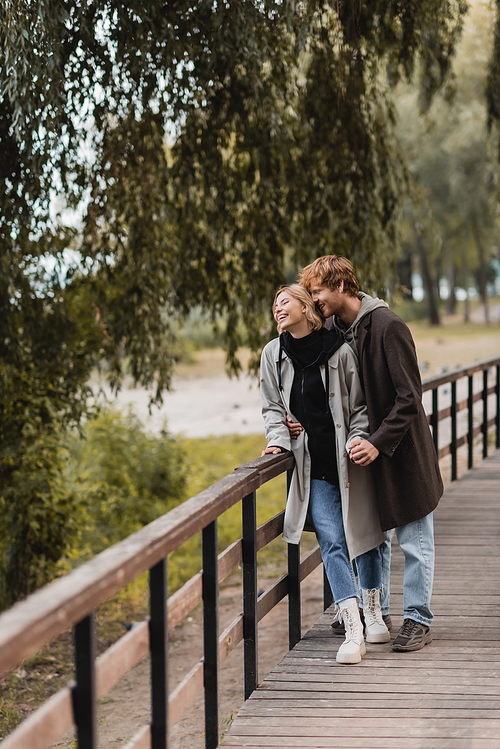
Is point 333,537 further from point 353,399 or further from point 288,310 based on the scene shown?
point 288,310

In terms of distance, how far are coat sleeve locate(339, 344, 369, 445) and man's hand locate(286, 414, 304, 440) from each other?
23 centimetres

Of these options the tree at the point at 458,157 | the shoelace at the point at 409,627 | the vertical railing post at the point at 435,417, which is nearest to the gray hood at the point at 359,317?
the shoelace at the point at 409,627

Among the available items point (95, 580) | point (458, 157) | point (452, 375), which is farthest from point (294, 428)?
point (458, 157)

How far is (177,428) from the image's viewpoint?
18.7 metres

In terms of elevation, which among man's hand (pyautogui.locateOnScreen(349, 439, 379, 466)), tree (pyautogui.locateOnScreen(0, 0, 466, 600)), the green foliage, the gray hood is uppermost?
tree (pyautogui.locateOnScreen(0, 0, 466, 600))

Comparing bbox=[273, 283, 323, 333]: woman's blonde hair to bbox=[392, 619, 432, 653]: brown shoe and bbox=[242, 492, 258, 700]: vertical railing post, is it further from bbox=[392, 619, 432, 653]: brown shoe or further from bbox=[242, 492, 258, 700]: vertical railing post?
bbox=[392, 619, 432, 653]: brown shoe

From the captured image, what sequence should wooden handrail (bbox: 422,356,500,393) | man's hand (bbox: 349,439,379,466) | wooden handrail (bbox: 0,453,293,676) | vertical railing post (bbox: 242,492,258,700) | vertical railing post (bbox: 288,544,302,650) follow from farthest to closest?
wooden handrail (bbox: 422,356,500,393) < vertical railing post (bbox: 288,544,302,650) < vertical railing post (bbox: 242,492,258,700) < man's hand (bbox: 349,439,379,466) < wooden handrail (bbox: 0,453,293,676)

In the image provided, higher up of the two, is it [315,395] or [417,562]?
[315,395]

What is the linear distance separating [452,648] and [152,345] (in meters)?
3.71

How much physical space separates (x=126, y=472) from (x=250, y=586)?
337 inches

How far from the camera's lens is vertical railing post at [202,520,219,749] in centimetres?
283

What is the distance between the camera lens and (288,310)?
130 inches

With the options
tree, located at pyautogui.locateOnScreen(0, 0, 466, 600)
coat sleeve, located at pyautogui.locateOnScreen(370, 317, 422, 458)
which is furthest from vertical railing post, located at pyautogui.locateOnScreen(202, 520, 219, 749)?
tree, located at pyautogui.locateOnScreen(0, 0, 466, 600)

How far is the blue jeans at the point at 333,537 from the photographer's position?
3.41 metres
